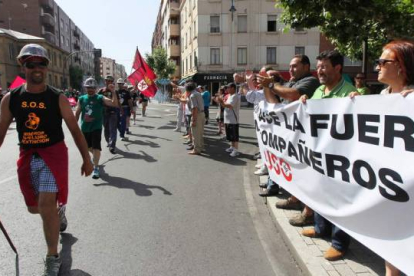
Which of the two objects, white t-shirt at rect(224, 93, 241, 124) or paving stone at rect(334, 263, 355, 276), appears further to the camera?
white t-shirt at rect(224, 93, 241, 124)

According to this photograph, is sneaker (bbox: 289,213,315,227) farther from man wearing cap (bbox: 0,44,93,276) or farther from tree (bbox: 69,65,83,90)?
tree (bbox: 69,65,83,90)

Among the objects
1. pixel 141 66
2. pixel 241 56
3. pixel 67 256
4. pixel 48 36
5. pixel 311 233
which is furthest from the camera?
pixel 48 36

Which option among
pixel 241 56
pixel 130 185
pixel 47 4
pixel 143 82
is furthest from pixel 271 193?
pixel 47 4

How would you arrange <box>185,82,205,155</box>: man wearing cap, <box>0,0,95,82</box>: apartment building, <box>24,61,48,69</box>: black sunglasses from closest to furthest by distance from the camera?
<box>24,61,48,69</box>: black sunglasses
<box>185,82,205,155</box>: man wearing cap
<box>0,0,95,82</box>: apartment building

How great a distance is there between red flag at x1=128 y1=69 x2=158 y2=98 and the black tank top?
42.2 feet

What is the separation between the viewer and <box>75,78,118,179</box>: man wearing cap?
22.0 feet

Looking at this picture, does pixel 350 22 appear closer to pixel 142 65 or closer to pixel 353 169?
pixel 353 169

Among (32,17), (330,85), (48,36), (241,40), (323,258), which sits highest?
(32,17)

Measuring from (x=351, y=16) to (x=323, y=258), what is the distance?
4.80m

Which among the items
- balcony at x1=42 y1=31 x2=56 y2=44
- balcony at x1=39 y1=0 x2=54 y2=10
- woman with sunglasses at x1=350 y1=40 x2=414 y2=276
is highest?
balcony at x1=39 y1=0 x2=54 y2=10

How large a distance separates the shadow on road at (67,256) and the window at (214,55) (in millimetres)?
32792

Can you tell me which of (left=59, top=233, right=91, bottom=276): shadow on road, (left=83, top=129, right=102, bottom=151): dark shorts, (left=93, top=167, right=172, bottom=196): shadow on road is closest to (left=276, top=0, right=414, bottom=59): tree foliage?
(left=93, top=167, right=172, bottom=196): shadow on road

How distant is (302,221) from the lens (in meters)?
4.10

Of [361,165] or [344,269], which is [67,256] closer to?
[344,269]
